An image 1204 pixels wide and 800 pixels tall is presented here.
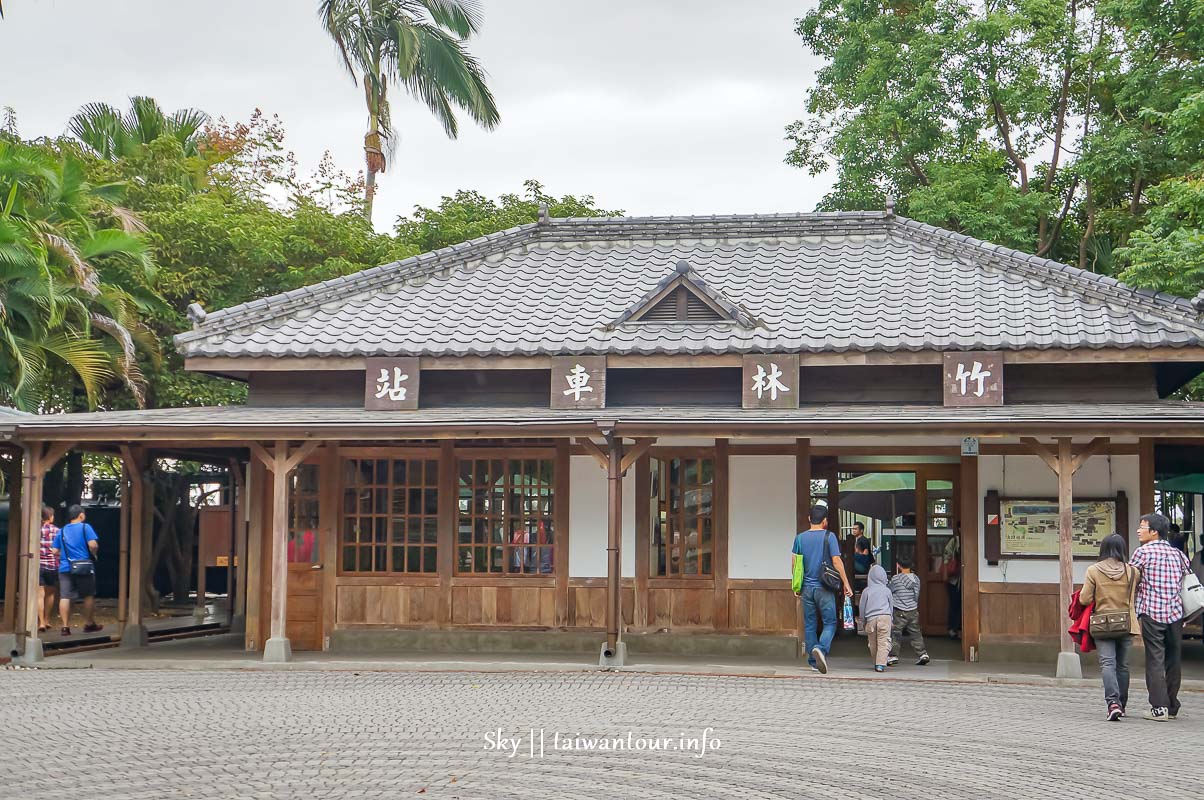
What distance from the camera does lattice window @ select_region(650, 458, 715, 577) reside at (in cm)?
1534

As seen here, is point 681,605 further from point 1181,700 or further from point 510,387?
point 1181,700

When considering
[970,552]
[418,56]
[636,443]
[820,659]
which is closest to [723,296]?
[636,443]

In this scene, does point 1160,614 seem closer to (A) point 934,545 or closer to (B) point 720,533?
(B) point 720,533

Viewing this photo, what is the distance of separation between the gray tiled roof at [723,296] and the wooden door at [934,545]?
7.90 feet

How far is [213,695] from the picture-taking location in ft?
38.6

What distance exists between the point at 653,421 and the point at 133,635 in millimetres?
6976

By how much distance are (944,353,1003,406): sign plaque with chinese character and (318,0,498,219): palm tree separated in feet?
53.5

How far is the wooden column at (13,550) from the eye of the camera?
603 inches

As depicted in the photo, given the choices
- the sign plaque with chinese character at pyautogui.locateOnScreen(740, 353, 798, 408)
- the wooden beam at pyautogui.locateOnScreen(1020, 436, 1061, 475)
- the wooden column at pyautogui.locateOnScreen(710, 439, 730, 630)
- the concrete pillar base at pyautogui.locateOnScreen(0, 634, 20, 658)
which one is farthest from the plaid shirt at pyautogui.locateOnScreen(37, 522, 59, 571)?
the wooden beam at pyautogui.locateOnScreen(1020, 436, 1061, 475)

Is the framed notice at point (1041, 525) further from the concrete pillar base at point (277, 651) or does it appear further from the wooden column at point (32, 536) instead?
the wooden column at point (32, 536)

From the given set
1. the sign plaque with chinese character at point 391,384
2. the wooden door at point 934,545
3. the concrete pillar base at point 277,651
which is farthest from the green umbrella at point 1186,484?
the concrete pillar base at point 277,651

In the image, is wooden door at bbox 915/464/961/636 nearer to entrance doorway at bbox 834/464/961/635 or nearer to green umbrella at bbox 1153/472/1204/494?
entrance doorway at bbox 834/464/961/635

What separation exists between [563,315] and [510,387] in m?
1.17

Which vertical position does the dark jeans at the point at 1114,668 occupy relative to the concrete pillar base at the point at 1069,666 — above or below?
above
